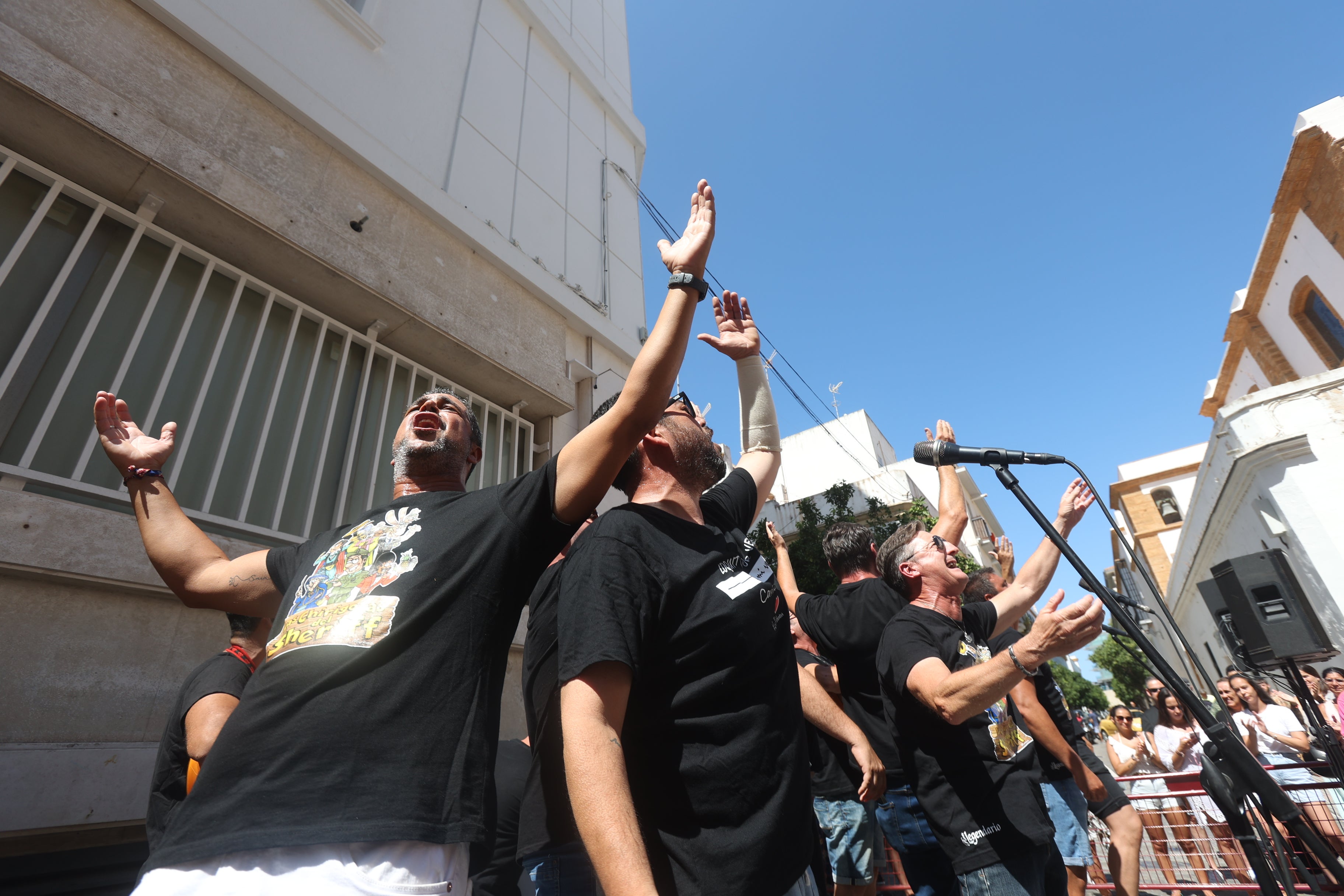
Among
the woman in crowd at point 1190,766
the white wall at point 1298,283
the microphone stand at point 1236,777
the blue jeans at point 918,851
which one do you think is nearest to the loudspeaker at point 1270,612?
the woman in crowd at point 1190,766

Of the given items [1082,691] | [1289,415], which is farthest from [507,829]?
[1082,691]

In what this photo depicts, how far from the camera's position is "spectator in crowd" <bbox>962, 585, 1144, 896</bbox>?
9.19 ft

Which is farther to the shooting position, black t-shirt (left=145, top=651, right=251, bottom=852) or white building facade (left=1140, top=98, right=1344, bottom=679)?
white building facade (left=1140, top=98, right=1344, bottom=679)

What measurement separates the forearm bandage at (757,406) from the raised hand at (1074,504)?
193 centimetres

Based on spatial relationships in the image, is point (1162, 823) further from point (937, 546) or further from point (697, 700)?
point (697, 700)

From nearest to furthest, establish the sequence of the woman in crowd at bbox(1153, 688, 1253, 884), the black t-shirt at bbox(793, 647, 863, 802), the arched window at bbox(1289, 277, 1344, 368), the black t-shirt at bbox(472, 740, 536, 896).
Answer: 1. the black t-shirt at bbox(472, 740, 536, 896)
2. the black t-shirt at bbox(793, 647, 863, 802)
3. the woman in crowd at bbox(1153, 688, 1253, 884)
4. the arched window at bbox(1289, 277, 1344, 368)

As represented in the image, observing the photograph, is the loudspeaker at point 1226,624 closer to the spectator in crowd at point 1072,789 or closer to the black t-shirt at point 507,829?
the spectator in crowd at point 1072,789

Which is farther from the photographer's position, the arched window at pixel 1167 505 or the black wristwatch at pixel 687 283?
the arched window at pixel 1167 505

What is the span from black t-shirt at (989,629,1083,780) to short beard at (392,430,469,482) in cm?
289

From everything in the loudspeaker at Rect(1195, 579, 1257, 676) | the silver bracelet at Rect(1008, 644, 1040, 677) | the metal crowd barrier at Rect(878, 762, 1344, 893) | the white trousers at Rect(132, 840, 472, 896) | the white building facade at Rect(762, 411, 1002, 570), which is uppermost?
the white building facade at Rect(762, 411, 1002, 570)

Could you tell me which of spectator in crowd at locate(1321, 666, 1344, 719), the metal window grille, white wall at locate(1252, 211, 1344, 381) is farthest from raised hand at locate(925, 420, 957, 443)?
white wall at locate(1252, 211, 1344, 381)

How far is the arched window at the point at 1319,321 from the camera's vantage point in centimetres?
1486

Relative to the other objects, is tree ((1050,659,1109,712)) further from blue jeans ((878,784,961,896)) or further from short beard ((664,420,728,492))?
short beard ((664,420,728,492))

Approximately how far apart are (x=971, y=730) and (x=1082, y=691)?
4522 centimetres
